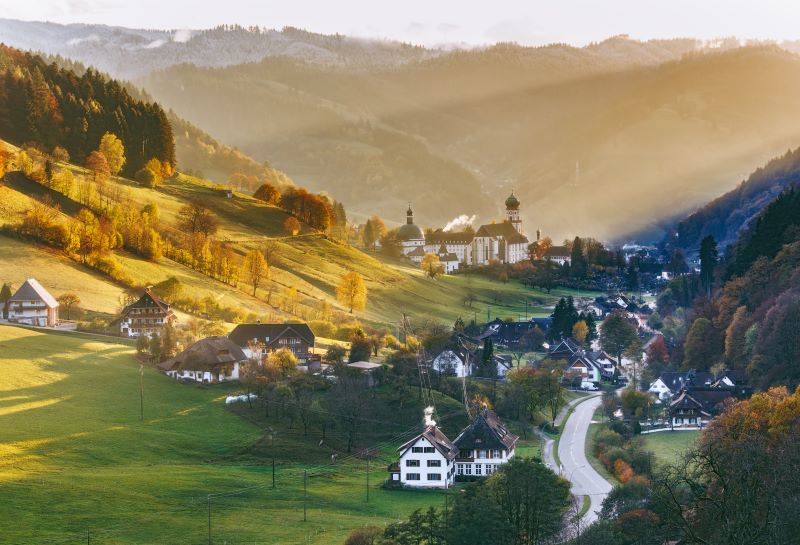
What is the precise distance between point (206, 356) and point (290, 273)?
49.2 meters

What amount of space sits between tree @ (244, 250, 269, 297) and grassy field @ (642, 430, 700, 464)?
2227 inches

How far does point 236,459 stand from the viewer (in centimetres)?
6500

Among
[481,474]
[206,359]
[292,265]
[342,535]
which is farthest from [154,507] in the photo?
[292,265]

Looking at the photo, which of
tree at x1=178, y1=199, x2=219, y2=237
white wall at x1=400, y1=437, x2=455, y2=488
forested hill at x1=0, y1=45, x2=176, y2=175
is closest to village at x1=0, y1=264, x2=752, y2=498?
white wall at x1=400, y1=437, x2=455, y2=488

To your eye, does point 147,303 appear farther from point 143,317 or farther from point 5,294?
point 5,294

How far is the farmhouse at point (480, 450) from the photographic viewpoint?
67125 mm

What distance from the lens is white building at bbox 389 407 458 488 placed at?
64.1 m

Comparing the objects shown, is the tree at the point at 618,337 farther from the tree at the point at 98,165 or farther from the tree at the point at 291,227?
the tree at the point at 98,165

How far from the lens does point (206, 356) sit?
275ft

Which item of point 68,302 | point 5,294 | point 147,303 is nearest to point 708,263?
point 147,303

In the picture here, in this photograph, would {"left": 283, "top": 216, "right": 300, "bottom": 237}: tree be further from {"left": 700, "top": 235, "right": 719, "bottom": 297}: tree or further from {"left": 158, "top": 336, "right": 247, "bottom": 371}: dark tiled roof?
{"left": 158, "top": 336, "right": 247, "bottom": 371}: dark tiled roof

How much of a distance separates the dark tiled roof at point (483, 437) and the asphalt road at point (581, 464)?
3.74 metres

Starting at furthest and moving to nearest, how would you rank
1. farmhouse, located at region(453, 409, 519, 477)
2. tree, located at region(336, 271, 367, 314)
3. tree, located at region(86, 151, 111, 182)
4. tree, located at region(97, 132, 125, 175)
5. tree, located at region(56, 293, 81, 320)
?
tree, located at region(97, 132, 125, 175), tree, located at region(86, 151, 111, 182), tree, located at region(336, 271, 367, 314), tree, located at region(56, 293, 81, 320), farmhouse, located at region(453, 409, 519, 477)

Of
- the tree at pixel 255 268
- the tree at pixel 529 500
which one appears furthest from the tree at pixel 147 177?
the tree at pixel 529 500
